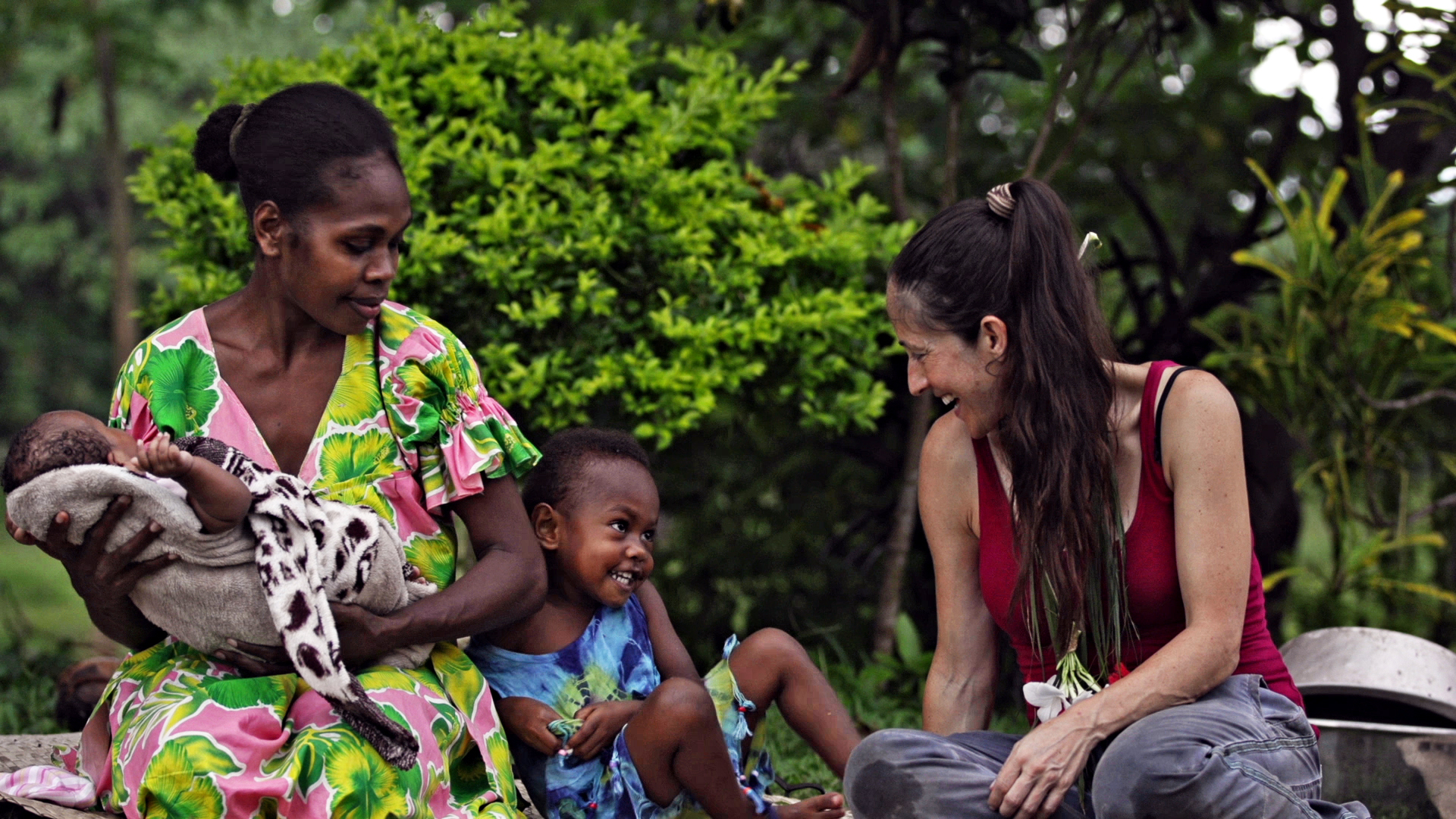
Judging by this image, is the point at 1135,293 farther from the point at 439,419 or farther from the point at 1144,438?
the point at 439,419

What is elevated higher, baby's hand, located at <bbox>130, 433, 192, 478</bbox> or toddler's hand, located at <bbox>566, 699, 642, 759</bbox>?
baby's hand, located at <bbox>130, 433, 192, 478</bbox>

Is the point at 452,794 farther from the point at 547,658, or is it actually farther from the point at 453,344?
the point at 453,344

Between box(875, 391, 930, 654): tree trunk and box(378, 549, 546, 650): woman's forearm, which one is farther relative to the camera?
box(875, 391, 930, 654): tree trunk

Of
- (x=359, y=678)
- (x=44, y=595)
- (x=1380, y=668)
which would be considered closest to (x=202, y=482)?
(x=359, y=678)

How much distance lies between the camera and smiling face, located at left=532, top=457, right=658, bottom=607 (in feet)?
9.26

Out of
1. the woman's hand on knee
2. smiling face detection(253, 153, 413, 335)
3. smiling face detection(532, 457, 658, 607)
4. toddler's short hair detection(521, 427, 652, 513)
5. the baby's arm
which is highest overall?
smiling face detection(253, 153, 413, 335)

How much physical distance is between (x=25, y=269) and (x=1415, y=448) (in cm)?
1581

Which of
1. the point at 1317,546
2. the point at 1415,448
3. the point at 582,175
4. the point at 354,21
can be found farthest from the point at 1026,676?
the point at 354,21

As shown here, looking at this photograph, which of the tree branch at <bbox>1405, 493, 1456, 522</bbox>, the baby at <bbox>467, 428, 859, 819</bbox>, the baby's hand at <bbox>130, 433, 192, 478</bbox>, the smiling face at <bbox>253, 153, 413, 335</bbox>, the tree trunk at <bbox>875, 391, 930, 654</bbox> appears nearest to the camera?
the baby's hand at <bbox>130, 433, 192, 478</bbox>

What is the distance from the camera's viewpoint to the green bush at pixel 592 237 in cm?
363

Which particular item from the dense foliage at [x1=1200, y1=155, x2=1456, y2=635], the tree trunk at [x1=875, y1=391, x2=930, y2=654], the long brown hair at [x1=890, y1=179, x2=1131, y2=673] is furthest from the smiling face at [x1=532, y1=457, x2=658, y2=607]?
the dense foliage at [x1=1200, y1=155, x2=1456, y2=635]

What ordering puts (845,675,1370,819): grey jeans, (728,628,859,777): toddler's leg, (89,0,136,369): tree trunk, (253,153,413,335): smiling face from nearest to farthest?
(845,675,1370,819): grey jeans
(253,153,413,335): smiling face
(728,628,859,777): toddler's leg
(89,0,136,369): tree trunk

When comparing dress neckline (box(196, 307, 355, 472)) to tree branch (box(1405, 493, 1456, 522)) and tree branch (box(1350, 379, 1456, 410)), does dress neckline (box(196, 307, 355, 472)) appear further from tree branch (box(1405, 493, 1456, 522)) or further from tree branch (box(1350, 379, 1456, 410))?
tree branch (box(1405, 493, 1456, 522))

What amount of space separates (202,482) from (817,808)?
4.64 ft
